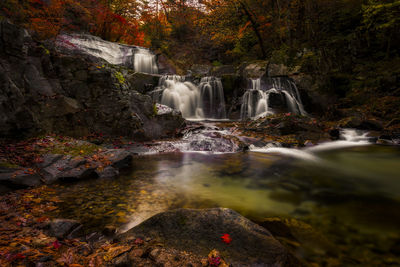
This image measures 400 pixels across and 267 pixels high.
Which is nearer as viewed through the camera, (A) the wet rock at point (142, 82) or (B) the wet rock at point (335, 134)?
(B) the wet rock at point (335, 134)

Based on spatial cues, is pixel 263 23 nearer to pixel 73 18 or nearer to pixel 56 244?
pixel 73 18

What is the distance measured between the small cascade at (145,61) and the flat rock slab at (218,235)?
1806cm

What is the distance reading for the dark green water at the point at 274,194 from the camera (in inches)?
103

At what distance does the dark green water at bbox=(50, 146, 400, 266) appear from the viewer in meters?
2.63

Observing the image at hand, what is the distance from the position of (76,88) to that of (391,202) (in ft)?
29.6

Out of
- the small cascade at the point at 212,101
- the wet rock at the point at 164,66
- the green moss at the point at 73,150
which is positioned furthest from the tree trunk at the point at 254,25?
the green moss at the point at 73,150

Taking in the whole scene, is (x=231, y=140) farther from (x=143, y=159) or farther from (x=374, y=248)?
(x=374, y=248)

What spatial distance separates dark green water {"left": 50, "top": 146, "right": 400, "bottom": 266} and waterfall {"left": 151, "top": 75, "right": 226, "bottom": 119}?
28.6 feet

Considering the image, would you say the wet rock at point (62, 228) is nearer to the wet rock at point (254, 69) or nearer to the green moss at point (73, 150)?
the green moss at point (73, 150)

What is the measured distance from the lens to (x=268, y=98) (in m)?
13.9

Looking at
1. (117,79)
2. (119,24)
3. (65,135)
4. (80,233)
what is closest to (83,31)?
(119,24)

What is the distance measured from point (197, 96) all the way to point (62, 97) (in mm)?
9830

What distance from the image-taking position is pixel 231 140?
7.98m

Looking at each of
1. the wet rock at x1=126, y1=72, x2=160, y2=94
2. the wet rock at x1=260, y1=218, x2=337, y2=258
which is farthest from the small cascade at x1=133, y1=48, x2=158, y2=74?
the wet rock at x1=260, y1=218, x2=337, y2=258
